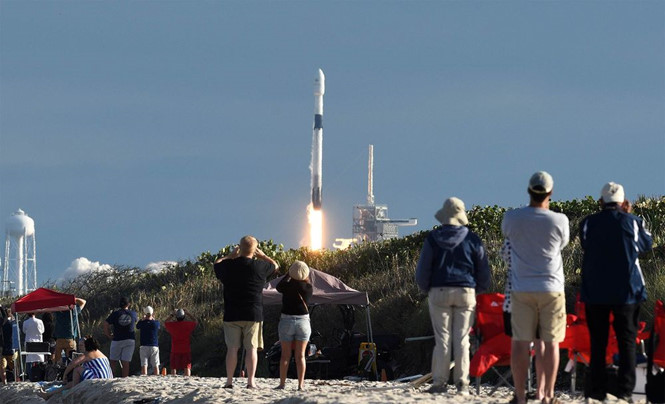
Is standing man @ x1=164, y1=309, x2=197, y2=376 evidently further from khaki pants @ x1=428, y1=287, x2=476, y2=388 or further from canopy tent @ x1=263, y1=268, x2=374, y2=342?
khaki pants @ x1=428, y1=287, x2=476, y2=388

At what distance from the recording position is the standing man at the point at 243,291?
13086 mm

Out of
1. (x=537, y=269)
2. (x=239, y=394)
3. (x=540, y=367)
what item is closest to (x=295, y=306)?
(x=239, y=394)

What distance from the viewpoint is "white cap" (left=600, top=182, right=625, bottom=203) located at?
32.1 ft

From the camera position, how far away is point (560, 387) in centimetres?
1792

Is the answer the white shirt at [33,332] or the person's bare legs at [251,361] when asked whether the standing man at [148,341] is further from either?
the person's bare legs at [251,361]

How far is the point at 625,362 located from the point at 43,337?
18378 millimetres

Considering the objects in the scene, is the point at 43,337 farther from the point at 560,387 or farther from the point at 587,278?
the point at 587,278

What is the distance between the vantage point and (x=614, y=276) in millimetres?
9555

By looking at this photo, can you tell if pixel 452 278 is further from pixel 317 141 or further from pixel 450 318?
pixel 317 141

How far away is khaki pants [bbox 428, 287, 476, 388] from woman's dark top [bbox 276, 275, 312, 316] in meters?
2.67

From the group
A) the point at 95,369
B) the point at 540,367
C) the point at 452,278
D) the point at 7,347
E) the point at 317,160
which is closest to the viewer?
the point at 540,367

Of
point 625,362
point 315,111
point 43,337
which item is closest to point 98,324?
point 43,337

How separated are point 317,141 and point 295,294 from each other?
64771 mm

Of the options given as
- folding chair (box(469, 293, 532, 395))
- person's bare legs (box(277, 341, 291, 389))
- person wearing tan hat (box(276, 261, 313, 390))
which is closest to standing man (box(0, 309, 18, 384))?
person's bare legs (box(277, 341, 291, 389))
